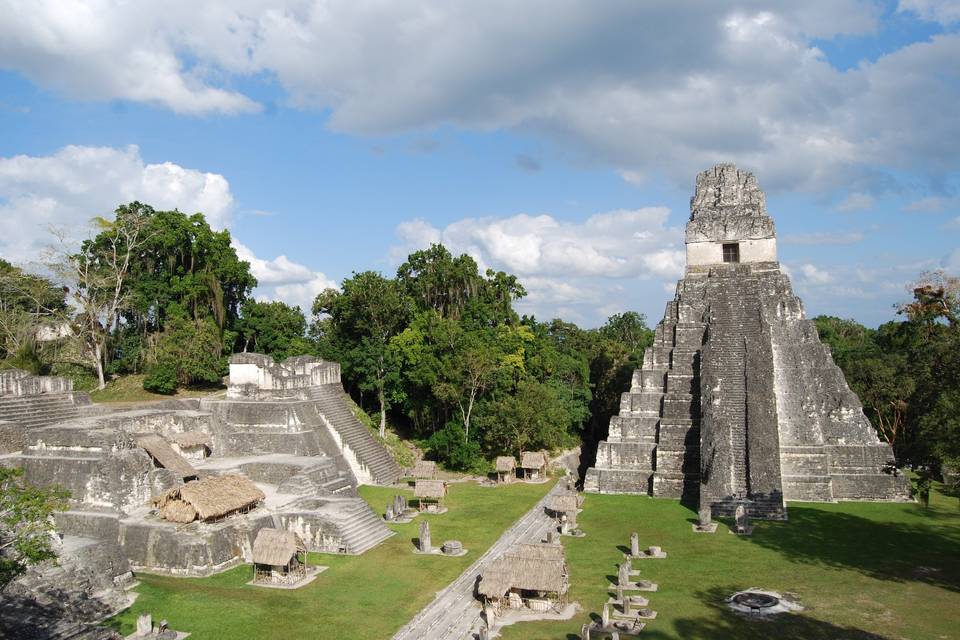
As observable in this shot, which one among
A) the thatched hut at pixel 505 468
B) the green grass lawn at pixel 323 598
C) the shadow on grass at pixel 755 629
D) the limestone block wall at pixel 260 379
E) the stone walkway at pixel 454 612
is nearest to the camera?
the shadow on grass at pixel 755 629

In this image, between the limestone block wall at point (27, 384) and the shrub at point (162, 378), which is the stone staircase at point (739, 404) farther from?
the shrub at point (162, 378)

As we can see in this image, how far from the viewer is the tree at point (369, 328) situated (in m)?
32.1

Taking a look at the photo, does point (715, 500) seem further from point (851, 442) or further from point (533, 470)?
point (533, 470)

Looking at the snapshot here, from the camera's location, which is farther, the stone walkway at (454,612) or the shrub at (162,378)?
the shrub at (162,378)

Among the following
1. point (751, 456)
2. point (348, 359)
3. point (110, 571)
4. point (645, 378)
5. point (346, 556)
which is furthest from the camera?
point (348, 359)

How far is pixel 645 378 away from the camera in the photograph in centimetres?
2705

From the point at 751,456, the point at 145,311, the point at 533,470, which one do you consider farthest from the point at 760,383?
the point at 145,311

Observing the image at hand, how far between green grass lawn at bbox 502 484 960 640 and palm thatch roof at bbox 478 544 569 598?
79 centimetres

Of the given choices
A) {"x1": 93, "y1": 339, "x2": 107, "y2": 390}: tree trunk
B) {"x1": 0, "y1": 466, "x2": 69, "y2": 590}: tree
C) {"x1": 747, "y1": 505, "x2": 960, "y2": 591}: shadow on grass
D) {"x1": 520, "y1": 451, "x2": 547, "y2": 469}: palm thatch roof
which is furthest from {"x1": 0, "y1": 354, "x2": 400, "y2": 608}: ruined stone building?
{"x1": 747, "y1": 505, "x2": 960, "y2": 591}: shadow on grass

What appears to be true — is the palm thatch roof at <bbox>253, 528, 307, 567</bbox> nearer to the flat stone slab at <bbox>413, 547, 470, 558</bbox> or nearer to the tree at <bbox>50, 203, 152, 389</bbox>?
the flat stone slab at <bbox>413, 547, 470, 558</bbox>

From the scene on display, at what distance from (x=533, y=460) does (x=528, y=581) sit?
12.9 metres

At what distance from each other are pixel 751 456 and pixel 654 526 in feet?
15.1

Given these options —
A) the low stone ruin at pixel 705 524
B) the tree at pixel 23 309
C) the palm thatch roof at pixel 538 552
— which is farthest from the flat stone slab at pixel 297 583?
the tree at pixel 23 309

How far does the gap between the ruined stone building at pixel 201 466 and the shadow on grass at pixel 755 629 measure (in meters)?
8.65
